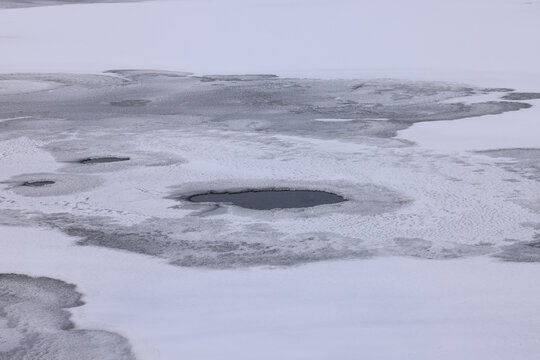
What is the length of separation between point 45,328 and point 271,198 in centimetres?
263

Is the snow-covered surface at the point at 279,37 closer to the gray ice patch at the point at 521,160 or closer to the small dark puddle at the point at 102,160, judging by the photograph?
the gray ice patch at the point at 521,160

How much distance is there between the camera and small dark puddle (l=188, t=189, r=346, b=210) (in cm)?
648

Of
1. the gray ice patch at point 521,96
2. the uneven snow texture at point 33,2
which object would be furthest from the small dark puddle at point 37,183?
the uneven snow texture at point 33,2

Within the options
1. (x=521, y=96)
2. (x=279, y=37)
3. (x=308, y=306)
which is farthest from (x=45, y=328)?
(x=279, y=37)

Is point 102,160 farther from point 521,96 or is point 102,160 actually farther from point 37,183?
point 521,96

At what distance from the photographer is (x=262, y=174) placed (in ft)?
24.0

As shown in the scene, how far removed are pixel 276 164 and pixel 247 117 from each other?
2507 mm

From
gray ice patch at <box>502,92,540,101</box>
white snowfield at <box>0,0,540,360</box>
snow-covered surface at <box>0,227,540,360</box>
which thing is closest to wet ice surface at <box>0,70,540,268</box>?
white snowfield at <box>0,0,540,360</box>

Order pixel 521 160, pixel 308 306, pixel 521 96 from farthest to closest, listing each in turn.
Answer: pixel 521 96
pixel 521 160
pixel 308 306

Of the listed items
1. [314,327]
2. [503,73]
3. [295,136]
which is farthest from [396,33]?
[314,327]

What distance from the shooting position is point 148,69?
14.5 metres

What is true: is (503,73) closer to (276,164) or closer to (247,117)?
(247,117)

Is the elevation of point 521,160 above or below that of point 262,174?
above

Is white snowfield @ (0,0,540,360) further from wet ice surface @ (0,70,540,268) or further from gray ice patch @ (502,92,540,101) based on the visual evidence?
gray ice patch @ (502,92,540,101)
